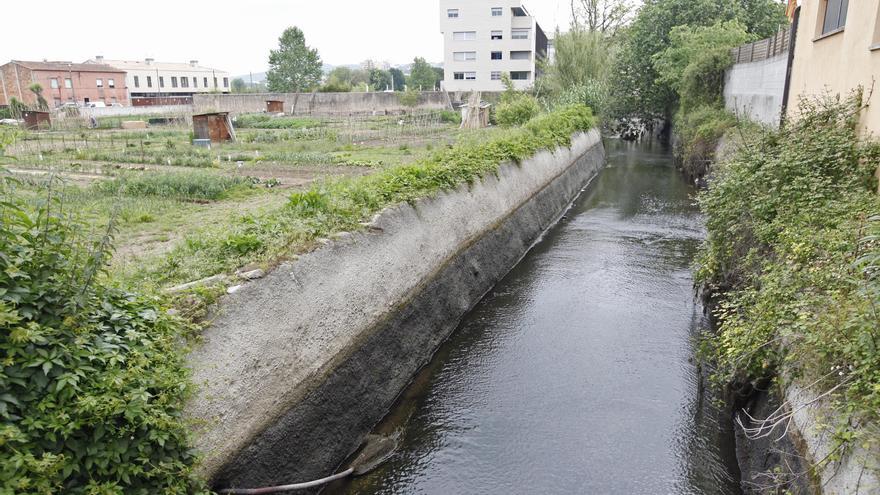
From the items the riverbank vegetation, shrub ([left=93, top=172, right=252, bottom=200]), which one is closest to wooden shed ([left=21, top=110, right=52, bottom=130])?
shrub ([left=93, top=172, right=252, bottom=200])

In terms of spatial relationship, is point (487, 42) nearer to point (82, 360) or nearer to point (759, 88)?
point (759, 88)

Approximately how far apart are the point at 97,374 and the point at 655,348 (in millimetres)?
7106

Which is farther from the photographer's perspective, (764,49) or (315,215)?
Result: (764,49)

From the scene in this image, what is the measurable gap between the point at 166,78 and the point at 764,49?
79.2 metres

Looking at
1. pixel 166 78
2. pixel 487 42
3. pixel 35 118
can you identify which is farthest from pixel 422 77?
pixel 35 118

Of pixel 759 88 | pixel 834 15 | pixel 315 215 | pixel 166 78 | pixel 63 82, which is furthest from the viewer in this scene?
pixel 166 78

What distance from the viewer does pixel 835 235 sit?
5.80m

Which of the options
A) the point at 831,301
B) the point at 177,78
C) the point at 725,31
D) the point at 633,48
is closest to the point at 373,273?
the point at 831,301

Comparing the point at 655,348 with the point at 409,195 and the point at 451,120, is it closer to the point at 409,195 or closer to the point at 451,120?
the point at 409,195

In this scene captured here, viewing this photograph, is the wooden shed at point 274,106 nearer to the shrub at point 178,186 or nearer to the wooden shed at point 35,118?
the wooden shed at point 35,118

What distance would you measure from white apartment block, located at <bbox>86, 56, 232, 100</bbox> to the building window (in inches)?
2530

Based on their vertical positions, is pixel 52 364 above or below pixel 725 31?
below

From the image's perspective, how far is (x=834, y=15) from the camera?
1083 cm

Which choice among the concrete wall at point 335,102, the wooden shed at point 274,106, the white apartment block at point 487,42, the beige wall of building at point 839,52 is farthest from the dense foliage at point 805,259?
the white apartment block at point 487,42
